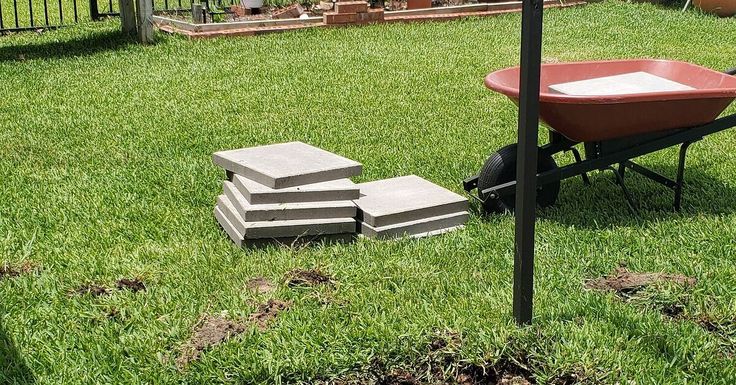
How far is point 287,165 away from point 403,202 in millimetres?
579

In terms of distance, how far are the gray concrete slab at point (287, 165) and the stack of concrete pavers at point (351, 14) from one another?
630 cm

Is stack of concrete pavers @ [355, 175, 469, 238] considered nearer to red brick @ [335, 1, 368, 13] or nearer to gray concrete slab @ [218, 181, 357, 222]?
gray concrete slab @ [218, 181, 357, 222]

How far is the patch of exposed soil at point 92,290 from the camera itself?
3.62 meters

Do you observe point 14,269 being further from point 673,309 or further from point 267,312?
point 673,309

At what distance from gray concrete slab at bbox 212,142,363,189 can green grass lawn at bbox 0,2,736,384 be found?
0.32m

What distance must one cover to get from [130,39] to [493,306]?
7364mm

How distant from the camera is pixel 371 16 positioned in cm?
1083

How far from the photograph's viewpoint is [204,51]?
30.1 feet

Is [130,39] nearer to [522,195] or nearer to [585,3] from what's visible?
[585,3]

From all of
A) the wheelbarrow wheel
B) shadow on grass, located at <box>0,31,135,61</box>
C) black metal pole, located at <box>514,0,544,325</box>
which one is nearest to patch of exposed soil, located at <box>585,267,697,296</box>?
black metal pole, located at <box>514,0,544,325</box>

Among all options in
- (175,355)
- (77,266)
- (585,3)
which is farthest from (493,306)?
(585,3)

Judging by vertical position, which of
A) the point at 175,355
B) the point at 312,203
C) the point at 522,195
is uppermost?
the point at 522,195

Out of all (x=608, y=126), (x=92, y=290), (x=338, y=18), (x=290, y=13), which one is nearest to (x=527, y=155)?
(x=608, y=126)

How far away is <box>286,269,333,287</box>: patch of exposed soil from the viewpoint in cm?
363
